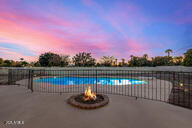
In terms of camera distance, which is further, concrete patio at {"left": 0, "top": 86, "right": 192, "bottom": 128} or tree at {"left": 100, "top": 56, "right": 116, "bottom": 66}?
tree at {"left": 100, "top": 56, "right": 116, "bottom": 66}

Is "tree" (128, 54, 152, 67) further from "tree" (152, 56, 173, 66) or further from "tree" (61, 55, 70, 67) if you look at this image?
"tree" (61, 55, 70, 67)

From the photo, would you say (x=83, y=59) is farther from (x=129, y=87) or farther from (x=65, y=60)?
(x=129, y=87)

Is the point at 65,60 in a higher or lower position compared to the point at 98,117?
higher

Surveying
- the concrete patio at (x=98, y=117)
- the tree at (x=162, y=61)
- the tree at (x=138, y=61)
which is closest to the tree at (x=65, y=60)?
the concrete patio at (x=98, y=117)

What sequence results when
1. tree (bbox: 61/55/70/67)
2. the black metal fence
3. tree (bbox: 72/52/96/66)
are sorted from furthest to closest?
tree (bbox: 72/52/96/66)
tree (bbox: 61/55/70/67)
the black metal fence

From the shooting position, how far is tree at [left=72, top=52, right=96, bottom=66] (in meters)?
29.8

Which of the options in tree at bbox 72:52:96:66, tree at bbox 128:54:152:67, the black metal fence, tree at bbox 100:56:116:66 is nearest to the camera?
the black metal fence

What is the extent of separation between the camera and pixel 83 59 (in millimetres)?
30016

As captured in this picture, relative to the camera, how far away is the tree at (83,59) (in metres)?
29.8

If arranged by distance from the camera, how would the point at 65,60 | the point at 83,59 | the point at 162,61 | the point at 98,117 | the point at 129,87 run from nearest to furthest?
the point at 98,117
the point at 129,87
the point at 65,60
the point at 83,59
the point at 162,61

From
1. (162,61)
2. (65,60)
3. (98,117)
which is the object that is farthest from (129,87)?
(162,61)

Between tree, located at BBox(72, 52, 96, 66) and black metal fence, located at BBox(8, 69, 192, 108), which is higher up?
tree, located at BBox(72, 52, 96, 66)

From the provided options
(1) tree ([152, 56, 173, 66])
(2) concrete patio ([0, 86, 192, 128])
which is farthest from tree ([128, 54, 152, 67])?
(2) concrete patio ([0, 86, 192, 128])

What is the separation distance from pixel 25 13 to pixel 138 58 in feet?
125
